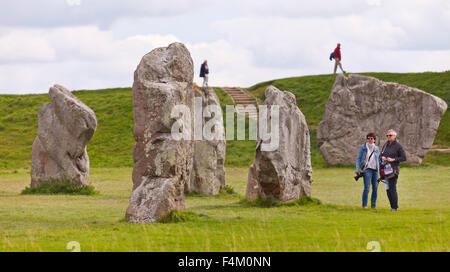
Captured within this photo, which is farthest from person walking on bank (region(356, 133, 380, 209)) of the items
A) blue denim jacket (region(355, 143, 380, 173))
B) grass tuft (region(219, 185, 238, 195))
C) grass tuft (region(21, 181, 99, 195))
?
grass tuft (region(21, 181, 99, 195))

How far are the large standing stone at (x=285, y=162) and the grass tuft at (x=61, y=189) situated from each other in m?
6.47

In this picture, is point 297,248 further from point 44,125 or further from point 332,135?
point 332,135

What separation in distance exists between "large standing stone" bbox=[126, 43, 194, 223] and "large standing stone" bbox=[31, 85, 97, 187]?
8.66 m

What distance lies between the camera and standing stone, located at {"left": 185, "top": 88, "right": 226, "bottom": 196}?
24.0m

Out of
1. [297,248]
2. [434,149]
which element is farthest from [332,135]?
[297,248]

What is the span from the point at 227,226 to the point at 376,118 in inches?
984

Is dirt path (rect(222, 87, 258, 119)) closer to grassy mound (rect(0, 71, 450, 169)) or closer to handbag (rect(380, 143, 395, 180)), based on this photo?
grassy mound (rect(0, 71, 450, 169))

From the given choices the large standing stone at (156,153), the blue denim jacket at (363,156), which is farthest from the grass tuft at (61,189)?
the blue denim jacket at (363,156)

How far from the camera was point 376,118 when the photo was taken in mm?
Answer: 38125

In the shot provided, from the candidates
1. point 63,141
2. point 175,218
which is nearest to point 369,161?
point 175,218

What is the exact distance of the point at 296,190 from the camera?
19734 mm

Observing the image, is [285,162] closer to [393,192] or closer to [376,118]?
[393,192]

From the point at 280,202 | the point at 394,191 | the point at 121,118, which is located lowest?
the point at 280,202
